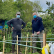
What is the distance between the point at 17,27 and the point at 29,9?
19.0m

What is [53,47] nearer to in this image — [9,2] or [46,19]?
[46,19]

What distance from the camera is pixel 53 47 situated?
1.29 m

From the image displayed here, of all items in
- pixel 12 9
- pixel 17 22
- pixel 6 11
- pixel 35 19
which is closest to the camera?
Result: pixel 35 19

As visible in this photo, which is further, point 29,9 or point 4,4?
point 29,9

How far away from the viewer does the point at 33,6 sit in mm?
23328

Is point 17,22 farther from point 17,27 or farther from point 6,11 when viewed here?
point 6,11

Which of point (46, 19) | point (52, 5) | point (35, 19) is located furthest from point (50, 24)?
point (35, 19)

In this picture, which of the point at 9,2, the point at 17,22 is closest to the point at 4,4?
the point at 9,2

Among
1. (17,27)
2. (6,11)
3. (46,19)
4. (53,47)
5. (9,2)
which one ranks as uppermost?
(9,2)

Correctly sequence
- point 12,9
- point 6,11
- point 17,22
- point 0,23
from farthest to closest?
point 0,23
point 12,9
point 6,11
point 17,22

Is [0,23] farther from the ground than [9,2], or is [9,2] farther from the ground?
[9,2]

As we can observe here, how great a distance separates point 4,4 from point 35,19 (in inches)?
570

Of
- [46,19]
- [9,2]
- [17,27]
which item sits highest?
[9,2]

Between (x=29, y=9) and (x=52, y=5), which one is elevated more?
(x=29, y=9)
